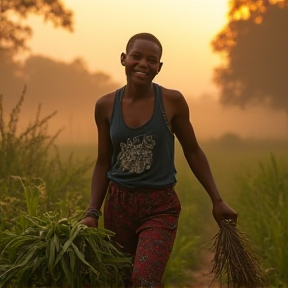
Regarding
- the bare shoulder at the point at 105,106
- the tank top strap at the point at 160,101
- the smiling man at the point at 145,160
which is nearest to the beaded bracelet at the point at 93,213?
the smiling man at the point at 145,160

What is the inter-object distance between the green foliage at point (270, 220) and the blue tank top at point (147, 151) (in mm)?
1408

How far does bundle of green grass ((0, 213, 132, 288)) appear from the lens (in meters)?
3.27

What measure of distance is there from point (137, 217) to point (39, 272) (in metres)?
0.57

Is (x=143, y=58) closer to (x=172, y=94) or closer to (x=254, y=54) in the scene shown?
(x=172, y=94)

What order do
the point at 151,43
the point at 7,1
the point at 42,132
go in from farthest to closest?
1. the point at 7,1
2. the point at 42,132
3. the point at 151,43

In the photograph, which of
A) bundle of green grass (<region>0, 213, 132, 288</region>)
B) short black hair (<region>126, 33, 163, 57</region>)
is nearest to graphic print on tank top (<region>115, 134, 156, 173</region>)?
bundle of green grass (<region>0, 213, 132, 288</region>)

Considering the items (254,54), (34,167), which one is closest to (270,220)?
(34,167)

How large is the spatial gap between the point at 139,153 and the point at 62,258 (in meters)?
0.65

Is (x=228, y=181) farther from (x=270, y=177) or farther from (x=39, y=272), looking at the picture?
(x=39, y=272)

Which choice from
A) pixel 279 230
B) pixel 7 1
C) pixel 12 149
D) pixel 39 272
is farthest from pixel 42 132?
pixel 7 1

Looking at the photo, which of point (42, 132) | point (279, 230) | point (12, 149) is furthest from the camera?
point (42, 132)

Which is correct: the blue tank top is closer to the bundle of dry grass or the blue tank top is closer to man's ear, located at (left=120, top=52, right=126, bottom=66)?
man's ear, located at (left=120, top=52, right=126, bottom=66)

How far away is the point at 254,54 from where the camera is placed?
100.0 ft

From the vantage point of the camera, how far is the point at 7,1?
1265 centimetres
